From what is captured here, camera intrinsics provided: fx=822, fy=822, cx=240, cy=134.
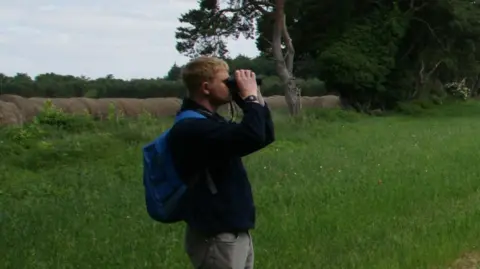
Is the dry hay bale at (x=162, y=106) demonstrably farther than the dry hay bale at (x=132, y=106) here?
Yes

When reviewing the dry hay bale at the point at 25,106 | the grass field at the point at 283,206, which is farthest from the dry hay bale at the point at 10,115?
the grass field at the point at 283,206

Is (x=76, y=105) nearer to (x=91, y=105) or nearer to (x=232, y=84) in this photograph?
(x=91, y=105)

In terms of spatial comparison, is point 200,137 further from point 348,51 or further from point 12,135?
point 348,51

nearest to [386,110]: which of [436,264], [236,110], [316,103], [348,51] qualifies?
[348,51]

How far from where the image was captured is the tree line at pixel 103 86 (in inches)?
1673

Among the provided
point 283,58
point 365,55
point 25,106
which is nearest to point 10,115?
point 25,106

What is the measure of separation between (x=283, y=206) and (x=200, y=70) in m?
5.83

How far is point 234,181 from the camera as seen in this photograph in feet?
13.9

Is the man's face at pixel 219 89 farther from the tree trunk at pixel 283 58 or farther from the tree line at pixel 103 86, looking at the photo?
the tree line at pixel 103 86

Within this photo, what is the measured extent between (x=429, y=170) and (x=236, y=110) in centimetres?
929

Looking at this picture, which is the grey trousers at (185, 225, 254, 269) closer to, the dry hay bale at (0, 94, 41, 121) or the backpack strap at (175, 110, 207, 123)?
the backpack strap at (175, 110, 207, 123)

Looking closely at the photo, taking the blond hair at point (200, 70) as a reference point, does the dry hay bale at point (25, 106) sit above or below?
below

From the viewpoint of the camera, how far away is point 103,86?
1917 inches

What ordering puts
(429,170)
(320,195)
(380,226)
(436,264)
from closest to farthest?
(436,264)
(380,226)
(320,195)
(429,170)
